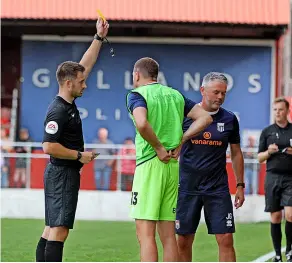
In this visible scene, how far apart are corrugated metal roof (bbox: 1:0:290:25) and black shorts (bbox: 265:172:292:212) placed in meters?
12.3

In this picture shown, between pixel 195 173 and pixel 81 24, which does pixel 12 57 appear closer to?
pixel 81 24

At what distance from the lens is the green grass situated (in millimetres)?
14078

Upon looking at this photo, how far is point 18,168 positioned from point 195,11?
270 inches

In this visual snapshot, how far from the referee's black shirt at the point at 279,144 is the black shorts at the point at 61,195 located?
493 centimetres

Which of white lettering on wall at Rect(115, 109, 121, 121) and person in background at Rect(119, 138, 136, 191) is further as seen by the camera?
white lettering on wall at Rect(115, 109, 121, 121)

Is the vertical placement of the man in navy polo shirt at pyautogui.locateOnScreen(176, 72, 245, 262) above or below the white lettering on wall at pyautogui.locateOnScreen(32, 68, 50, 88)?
below

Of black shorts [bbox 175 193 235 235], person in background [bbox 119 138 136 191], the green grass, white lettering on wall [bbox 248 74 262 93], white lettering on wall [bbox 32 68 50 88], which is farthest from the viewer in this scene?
white lettering on wall [bbox 32 68 50 88]

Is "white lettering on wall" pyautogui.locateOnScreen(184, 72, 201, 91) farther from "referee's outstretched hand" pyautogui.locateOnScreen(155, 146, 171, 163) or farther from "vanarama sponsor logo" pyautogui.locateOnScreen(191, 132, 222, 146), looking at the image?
"referee's outstretched hand" pyautogui.locateOnScreen(155, 146, 171, 163)

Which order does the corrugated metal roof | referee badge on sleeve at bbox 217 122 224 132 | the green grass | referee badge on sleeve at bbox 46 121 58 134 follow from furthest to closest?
1. the corrugated metal roof
2. the green grass
3. referee badge on sleeve at bbox 217 122 224 132
4. referee badge on sleeve at bbox 46 121 58 134

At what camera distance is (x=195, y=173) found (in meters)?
10.7

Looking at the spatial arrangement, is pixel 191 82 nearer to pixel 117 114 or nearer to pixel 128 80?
pixel 128 80

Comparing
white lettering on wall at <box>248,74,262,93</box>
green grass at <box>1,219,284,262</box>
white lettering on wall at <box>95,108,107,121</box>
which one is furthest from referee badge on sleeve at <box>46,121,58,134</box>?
white lettering on wall at <box>248,74,262,93</box>

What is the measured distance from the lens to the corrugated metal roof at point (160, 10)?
2631 centimetres

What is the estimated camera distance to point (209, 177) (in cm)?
1072
